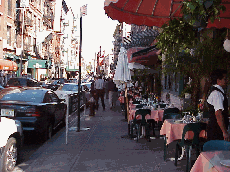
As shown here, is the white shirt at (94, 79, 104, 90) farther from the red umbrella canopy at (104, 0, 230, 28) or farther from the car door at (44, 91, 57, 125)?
the red umbrella canopy at (104, 0, 230, 28)

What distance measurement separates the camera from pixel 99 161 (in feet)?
24.5

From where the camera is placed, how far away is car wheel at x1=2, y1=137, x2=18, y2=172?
6.12 m

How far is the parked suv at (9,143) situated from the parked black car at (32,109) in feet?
6.99

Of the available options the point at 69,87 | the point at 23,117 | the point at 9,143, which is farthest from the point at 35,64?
the point at 9,143

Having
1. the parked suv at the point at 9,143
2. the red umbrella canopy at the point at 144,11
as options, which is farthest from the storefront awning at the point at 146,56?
the parked suv at the point at 9,143

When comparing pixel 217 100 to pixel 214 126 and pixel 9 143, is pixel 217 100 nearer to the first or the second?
pixel 214 126

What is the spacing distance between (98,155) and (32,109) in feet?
7.83

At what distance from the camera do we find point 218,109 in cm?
533

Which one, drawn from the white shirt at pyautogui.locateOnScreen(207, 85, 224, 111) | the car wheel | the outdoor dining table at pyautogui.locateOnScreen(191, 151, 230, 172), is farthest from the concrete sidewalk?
the outdoor dining table at pyautogui.locateOnScreen(191, 151, 230, 172)

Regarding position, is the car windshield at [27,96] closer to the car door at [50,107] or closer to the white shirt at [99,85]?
the car door at [50,107]

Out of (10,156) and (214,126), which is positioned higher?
(214,126)

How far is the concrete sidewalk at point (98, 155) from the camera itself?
701 cm

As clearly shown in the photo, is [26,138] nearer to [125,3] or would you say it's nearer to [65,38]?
[125,3]

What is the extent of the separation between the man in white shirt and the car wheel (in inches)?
143
